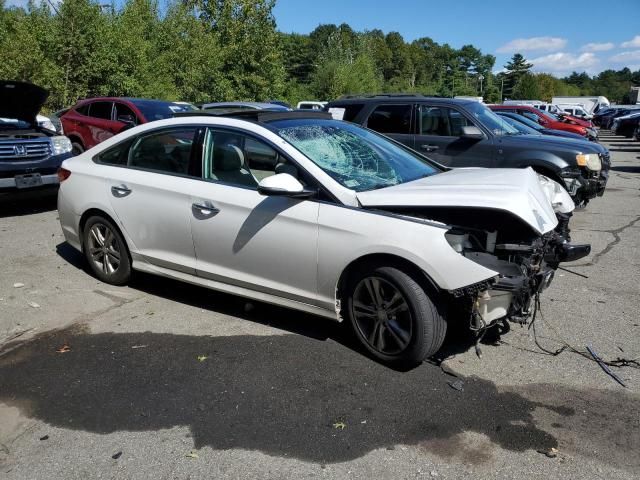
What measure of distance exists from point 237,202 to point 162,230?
2.91 ft

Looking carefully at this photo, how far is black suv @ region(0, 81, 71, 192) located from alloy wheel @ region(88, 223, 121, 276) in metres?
3.67

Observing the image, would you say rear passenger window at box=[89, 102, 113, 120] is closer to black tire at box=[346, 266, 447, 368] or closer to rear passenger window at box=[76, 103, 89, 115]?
rear passenger window at box=[76, 103, 89, 115]

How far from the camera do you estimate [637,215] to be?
30.2 ft

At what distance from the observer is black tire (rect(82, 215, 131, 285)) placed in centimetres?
529

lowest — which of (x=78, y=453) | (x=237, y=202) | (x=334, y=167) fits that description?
(x=78, y=453)

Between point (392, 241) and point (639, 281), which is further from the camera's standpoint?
point (639, 281)

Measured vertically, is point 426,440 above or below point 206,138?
below

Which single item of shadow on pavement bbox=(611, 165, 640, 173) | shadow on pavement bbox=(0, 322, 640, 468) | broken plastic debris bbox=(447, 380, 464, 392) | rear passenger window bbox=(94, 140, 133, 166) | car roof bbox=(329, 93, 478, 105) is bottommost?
shadow on pavement bbox=(0, 322, 640, 468)

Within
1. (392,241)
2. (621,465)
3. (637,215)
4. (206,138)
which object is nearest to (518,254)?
(392,241)

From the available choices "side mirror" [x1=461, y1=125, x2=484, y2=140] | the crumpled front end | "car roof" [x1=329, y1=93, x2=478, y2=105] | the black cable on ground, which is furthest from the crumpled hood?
"car roof" [x1=329, y1=93, x2=478, y2=105]

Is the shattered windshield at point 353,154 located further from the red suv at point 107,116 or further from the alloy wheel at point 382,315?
the red suv at point 107,116

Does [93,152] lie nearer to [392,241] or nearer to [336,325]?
[336,325]

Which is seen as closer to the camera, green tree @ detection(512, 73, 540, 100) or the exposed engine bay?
the exposed engine bay

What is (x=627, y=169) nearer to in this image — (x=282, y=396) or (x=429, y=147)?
(x=429, y=147)
